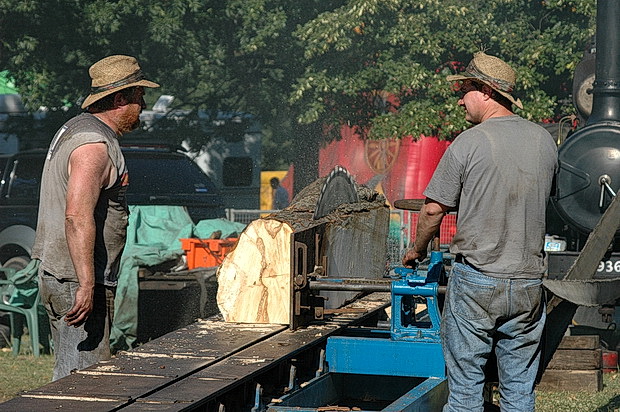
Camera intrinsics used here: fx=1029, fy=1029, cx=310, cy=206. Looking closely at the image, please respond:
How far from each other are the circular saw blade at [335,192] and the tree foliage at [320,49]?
27.6ft

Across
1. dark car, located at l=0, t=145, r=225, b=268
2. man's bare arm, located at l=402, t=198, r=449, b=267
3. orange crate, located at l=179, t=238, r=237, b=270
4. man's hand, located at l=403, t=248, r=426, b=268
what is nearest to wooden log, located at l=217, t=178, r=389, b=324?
man's hand, located at l=403, t=248, r=426, b=268

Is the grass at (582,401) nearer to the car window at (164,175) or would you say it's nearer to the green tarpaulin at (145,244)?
the green tarpaulin at (145,244)

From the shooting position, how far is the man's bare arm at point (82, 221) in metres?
4.89

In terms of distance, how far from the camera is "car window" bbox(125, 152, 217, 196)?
12.4 meters

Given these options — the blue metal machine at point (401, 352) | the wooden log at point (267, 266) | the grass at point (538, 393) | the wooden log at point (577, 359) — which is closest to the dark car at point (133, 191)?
the grass at point (538, 393)

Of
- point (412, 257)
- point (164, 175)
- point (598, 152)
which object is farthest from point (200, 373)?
point (164, 175)

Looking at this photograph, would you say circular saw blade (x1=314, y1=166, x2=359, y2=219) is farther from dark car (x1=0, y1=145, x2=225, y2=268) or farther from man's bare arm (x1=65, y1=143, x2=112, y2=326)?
dark car (x1=0, y1=145, x2=225, y2=268)

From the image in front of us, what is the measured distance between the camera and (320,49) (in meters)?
17.7

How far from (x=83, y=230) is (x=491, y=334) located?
6.64ft

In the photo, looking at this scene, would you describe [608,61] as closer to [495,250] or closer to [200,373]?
[495,250]

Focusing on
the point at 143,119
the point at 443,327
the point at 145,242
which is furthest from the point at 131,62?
the point at 143,119

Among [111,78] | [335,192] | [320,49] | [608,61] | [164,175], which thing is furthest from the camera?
[320,49]

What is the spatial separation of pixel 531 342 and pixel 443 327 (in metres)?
0.43

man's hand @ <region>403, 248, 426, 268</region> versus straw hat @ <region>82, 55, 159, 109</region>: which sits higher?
straw hat @ <region>82, 55, 159, 109</region>
